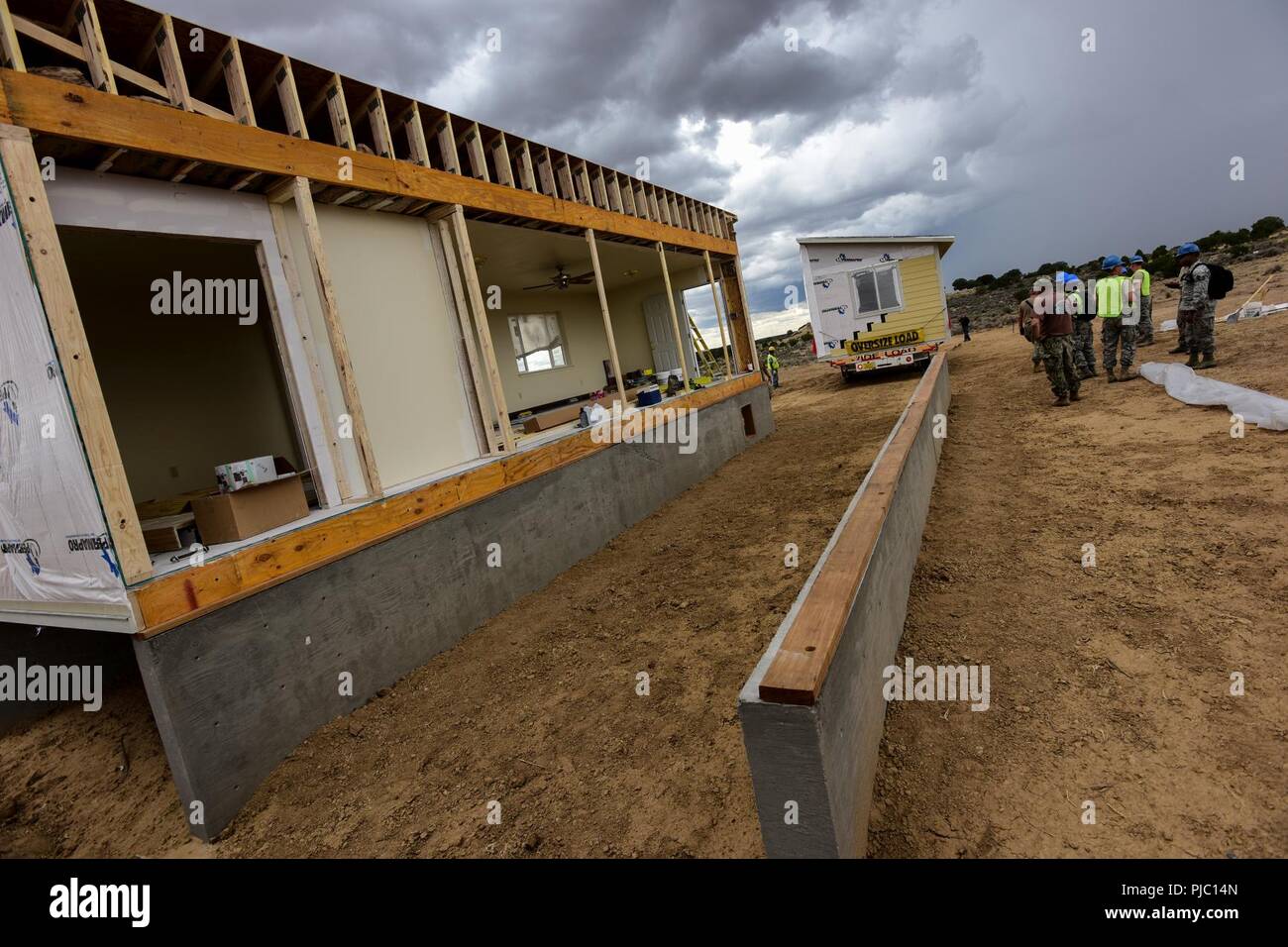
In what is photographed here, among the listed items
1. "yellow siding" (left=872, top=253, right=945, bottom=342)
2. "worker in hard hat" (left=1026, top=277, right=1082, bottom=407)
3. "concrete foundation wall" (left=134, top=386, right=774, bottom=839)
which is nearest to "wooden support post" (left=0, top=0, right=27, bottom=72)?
"concrete foundation wall" (left=134, top=386, right=774, bottom=839)

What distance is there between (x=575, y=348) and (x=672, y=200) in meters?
3.93

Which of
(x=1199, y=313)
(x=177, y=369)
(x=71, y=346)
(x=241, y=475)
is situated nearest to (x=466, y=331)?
(x=241, y=475)

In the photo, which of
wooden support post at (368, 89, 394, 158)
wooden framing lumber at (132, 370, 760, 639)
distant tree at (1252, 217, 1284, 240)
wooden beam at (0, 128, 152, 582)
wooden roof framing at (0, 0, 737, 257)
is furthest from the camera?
distant tree at (1252, 217, 1284, 240)

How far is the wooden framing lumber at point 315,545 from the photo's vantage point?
10.9ft

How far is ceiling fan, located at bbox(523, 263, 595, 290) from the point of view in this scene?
11207 millimetres

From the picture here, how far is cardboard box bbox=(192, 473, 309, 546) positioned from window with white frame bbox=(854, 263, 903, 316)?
17.2 meters

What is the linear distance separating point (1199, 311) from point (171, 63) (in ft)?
41.8

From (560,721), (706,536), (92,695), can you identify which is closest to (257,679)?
(560,721)

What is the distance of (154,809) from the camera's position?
3.80m

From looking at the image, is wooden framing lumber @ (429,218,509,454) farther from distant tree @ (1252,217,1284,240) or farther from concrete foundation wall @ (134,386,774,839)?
distant tree @ (1252,217,1284,240)

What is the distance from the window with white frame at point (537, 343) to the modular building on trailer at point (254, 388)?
329cm

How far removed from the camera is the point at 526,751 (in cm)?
364

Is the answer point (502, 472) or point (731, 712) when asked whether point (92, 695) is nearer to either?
point (502, 472)

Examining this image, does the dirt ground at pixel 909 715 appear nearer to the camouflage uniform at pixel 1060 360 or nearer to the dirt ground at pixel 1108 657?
the dirt ground at pixel 1108 657
